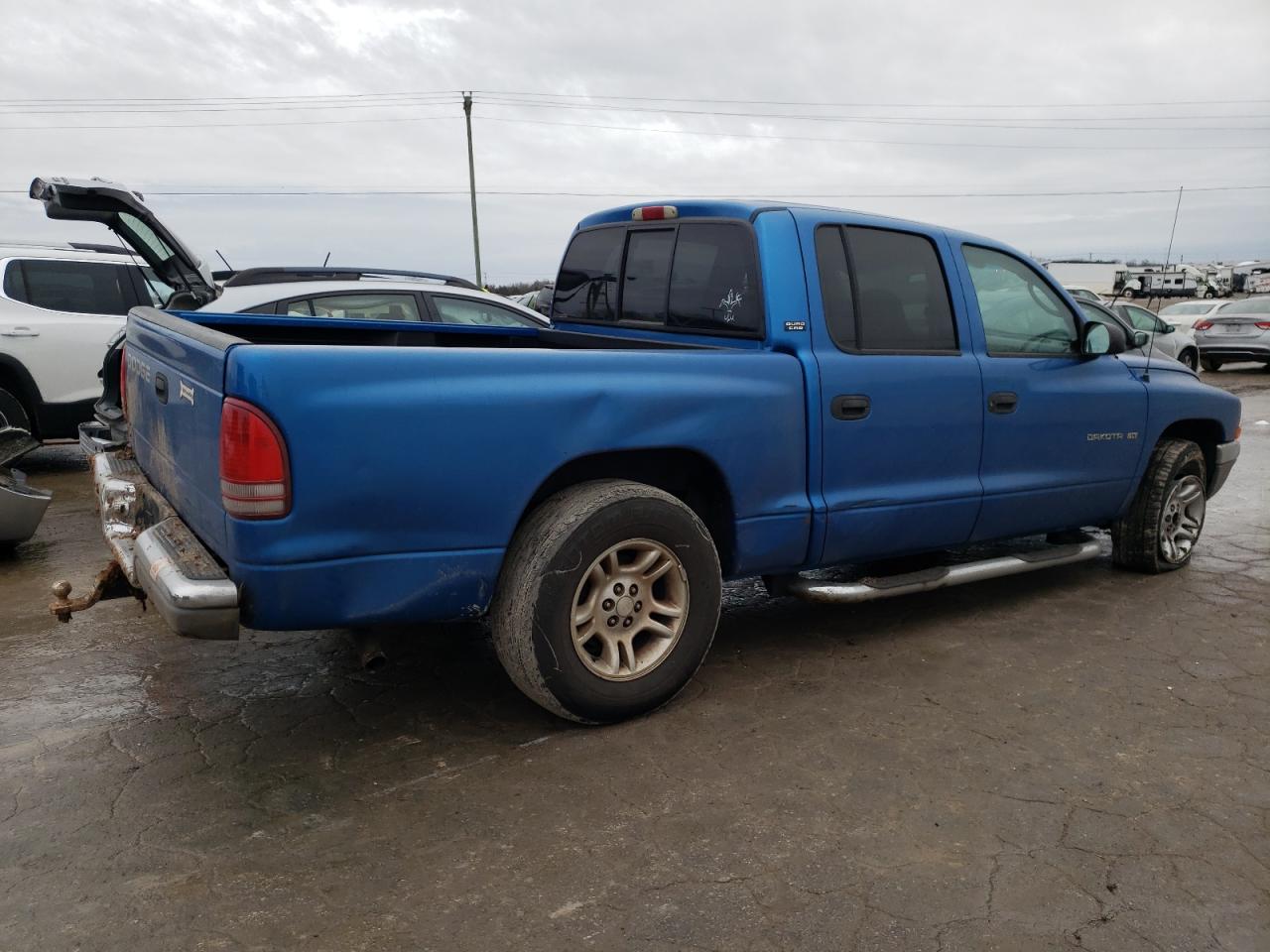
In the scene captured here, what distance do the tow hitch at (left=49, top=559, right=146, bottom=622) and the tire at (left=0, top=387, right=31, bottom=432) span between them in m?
5.29

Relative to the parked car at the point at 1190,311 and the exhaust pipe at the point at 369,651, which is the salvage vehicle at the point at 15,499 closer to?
the exhaust pipe at the point at 369,651

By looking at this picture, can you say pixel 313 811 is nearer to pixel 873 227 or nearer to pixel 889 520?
pixel 889 520

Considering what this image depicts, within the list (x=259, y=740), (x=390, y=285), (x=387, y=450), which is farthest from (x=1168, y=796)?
(x=390, y=285)

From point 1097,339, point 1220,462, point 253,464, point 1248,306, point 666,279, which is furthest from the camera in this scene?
point 1248,306

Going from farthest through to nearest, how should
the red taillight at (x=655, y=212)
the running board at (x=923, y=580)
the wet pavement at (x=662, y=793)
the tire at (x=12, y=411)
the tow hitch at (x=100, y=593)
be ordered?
the tire at (x=12, y=411) < the red taillight at (x=655, y=212) < the running board at (x=923, y=580) < the tow hitch at (x=100, y=593) < the wet pavement at (x=662, y=793)

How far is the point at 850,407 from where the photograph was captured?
A: 3975 millimetres

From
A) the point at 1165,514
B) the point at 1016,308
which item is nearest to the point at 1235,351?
the point at 1165,514

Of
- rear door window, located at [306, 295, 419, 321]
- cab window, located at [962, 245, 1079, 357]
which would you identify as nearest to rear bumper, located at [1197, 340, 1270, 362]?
cab window, located at [962, 245, 1079, 357]

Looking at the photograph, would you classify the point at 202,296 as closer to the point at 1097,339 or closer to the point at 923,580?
the point at 923,580

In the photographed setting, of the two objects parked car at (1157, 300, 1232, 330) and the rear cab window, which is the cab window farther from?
parked car at (1157, 300, 1232, 330)

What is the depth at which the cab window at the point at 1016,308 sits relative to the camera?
4.64m

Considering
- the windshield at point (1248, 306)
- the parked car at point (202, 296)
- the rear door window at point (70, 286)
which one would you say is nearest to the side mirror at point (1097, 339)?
the parked car at point (202, 296)

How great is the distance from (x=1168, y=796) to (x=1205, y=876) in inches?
18.0

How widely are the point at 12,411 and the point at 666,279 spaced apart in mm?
6099
